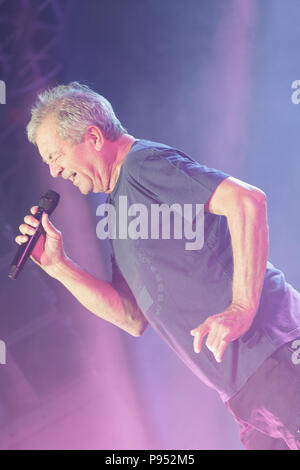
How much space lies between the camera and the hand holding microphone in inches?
55.6

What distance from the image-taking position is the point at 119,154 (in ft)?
4.95

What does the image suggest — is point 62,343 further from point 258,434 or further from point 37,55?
point 37,55

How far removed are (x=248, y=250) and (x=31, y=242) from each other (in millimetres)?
646

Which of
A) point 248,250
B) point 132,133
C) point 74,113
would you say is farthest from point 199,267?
point 132,133

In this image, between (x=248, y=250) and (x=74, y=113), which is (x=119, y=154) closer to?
(x=74, y=113)

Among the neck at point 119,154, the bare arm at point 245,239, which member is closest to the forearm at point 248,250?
the bare arm at point 245,239

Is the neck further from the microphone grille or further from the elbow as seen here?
the elbow

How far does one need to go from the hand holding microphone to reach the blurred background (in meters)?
0.60

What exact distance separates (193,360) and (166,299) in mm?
194

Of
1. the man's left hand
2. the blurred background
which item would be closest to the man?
the man's left hand

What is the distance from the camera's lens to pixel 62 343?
2.35 metres

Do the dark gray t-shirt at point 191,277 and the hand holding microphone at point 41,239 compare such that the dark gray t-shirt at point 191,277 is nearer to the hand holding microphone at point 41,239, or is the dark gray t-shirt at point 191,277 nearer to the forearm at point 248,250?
the forearm at point 248,250

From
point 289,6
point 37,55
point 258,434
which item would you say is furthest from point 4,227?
point 289,6

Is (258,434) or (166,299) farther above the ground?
(166,299)
